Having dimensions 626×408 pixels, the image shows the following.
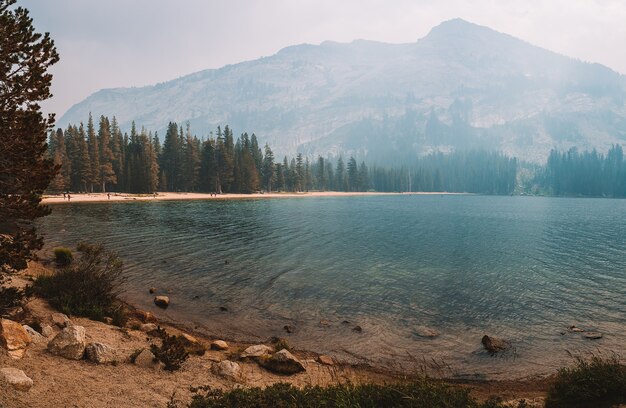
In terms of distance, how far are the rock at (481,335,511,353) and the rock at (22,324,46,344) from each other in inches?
688

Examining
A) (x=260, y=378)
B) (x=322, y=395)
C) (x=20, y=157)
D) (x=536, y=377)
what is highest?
(x=20, y=157)

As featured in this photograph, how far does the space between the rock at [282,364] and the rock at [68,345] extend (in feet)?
19.1

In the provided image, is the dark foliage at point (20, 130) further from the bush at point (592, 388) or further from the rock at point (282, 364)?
the bush at point (592, 388)

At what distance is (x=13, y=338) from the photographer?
1012cm

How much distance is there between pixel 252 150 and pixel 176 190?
149ft

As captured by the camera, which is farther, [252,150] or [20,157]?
[252,150]

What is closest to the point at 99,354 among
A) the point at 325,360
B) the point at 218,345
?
the point at 218,345

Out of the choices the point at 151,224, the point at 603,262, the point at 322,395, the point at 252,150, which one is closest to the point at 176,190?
the point at 252,150

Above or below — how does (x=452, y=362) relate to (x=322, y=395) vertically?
below

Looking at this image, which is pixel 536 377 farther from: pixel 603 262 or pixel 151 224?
pixel 151 224

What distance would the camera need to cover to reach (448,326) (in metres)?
18.7

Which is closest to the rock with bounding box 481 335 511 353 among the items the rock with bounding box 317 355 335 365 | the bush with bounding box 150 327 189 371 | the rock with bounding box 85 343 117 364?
the rock with bounding box 317 355 335 365

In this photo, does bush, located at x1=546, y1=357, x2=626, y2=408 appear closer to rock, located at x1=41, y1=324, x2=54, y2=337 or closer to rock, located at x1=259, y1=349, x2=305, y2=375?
rock, located at x1=259, y1=349, x2=305, y2=375

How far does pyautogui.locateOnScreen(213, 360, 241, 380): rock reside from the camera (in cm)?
1141
